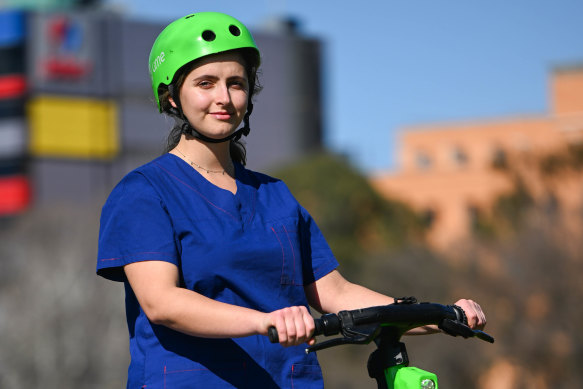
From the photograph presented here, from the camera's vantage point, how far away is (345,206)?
187 ft

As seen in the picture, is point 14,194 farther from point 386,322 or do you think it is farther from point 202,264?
point 386,322

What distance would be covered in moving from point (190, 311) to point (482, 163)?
71451 mm

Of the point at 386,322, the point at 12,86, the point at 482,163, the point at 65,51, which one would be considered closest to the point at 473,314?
the point at 386,322

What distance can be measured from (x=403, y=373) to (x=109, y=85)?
59.9 meters

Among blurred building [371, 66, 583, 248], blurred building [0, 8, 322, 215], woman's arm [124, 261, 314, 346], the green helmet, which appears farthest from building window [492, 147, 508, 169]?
woman's arm [124, 261, 314, 346]

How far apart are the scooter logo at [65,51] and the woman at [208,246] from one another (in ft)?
191

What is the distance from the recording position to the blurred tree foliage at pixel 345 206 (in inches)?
2199

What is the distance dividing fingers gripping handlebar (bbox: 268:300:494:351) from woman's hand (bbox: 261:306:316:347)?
0.02m

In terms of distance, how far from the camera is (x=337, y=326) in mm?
3229

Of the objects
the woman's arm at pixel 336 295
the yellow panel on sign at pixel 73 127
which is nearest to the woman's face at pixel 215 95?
the woman's arm at pixel 336 295

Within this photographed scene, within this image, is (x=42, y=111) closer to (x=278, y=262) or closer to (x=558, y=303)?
(x=558, y=303)

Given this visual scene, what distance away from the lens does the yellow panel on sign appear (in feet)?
195

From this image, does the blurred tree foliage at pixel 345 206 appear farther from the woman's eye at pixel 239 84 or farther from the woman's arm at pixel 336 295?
the woman's eye at pixel 239 84

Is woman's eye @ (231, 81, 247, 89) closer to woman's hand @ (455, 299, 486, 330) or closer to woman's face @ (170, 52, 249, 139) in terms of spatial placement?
woman's face @ (170, 52, 249, 139)
